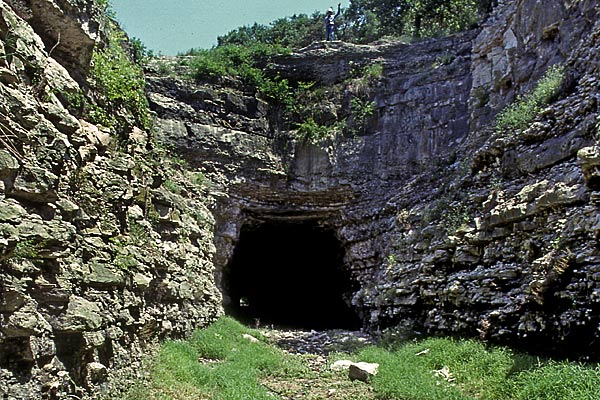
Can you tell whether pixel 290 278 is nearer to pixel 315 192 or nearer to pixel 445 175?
pixel 315 192

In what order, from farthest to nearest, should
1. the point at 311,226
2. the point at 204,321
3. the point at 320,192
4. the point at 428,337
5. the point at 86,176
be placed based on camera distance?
the point at 311,226
the point at 320,192
the point at 204,321
the point at 428,337
the point at 86,176

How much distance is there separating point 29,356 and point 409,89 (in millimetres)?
12601

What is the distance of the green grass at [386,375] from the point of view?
540cm

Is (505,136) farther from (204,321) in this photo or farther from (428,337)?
(204,321)

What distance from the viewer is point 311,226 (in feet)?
51.5

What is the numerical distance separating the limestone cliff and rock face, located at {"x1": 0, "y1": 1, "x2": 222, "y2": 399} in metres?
0.03

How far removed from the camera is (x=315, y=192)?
45.6ft

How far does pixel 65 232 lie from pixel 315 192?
9530 millimetres

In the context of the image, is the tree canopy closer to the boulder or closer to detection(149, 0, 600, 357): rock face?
A: detection(149, 0, 600, 357): rock face

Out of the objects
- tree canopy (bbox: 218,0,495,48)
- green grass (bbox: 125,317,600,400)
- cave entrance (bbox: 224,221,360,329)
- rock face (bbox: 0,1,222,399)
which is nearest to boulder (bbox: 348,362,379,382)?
green grass (bbox: 125,317,600,400)

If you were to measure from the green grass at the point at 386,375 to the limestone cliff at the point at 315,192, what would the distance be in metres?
0.48

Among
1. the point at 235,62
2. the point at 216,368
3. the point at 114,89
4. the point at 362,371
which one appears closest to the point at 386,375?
the point at 362,371

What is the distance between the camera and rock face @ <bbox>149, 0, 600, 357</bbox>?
674 centimetres

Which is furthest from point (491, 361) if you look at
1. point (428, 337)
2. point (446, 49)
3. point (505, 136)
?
point (446, 49)
